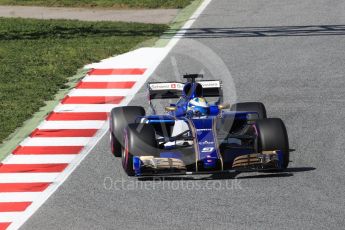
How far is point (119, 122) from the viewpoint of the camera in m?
19.9

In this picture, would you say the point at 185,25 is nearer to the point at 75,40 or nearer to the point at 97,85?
the point at 75,40

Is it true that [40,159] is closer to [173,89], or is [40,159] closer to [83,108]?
[173,89]

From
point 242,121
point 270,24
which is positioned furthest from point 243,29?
point 242,121

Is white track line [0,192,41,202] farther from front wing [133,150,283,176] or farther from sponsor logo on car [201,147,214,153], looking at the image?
sponsor logo on car [201,147,214,153]

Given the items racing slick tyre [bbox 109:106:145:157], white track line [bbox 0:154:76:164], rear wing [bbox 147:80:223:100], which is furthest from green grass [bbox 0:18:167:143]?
rear wing [bbox 147:80:223:100]

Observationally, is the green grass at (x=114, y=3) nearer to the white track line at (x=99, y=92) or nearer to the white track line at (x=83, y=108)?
the white track line at (x=99, y=92)

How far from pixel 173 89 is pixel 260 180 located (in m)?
3.44

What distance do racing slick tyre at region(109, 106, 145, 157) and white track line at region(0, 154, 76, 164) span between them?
3.39 feet

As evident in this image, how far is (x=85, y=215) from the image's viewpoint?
55.7 ft

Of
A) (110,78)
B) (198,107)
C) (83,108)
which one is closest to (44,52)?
(110,78)

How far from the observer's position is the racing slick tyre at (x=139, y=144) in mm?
18219

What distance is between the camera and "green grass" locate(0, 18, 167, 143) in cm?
2509

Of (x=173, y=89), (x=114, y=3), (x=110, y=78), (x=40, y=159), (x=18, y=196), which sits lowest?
(x=18, y=196)

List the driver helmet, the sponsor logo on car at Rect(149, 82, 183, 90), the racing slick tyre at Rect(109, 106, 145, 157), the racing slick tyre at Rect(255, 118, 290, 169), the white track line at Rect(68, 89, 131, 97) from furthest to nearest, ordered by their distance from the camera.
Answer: the white track line at Rect(68, 89, 131, 97) < the sponsor logo on car at Rect(149, 82, 183, 90) < the racing slick tyre at Rect(109, 106, 145, 157) < the driver helmet < the racing slick tyre at Rect(255, 118, 290, 169)
